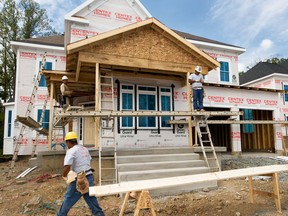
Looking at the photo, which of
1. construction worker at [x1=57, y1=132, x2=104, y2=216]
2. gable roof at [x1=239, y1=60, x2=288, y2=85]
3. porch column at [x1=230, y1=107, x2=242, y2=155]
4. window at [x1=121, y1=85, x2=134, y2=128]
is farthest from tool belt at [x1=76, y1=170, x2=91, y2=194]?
gable roof at [x1=239, y1=60, x2=288, y2=85]

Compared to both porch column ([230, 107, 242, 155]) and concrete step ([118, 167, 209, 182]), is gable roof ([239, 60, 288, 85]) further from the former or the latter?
concrete step ([118, 167, 209, 182])

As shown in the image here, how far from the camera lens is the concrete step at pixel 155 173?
663 centimetres

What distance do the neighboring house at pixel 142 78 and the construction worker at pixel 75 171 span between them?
450 centimetres

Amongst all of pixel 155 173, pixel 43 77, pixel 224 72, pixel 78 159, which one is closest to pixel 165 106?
pixel 155 173

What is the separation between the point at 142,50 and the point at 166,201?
18.1 feet

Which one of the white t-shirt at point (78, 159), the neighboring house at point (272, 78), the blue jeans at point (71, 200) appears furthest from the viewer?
the neighboring house at point (272, 78)

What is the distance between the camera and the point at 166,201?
6102 millimetres

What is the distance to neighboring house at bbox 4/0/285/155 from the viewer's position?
9258 mm

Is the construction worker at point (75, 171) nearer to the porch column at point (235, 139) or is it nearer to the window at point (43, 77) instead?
the porch column at point (235, 139)

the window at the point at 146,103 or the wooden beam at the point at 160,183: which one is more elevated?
the window at the point at 146,103

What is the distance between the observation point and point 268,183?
763 centimetres

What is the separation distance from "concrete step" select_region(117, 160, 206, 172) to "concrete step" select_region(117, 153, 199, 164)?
0.27 meters

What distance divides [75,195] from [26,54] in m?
13.9

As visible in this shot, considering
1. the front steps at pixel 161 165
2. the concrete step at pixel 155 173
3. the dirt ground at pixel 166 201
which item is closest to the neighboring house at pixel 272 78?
the dirt ground at pixel 166 201
